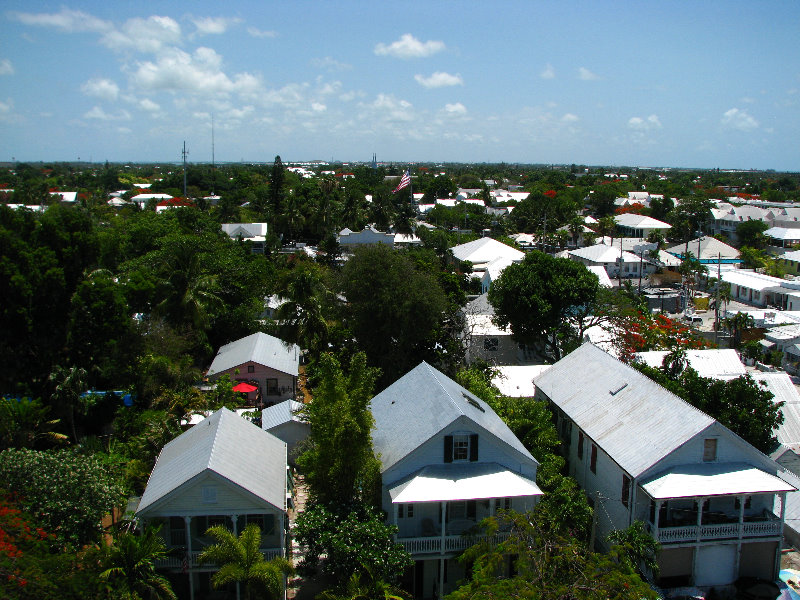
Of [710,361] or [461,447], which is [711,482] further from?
[710,361]

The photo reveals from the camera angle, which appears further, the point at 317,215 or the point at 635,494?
the point at 317,215

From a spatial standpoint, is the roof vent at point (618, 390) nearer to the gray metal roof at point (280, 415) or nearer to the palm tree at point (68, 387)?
the gray metal roof at point (280, 415)

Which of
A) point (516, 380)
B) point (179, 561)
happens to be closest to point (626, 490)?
point (516, 380)

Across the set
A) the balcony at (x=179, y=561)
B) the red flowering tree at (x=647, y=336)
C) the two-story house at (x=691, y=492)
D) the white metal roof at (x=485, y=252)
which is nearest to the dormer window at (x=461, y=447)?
the two-story house at (x=691, y=492)

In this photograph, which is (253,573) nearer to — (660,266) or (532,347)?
(532,347)

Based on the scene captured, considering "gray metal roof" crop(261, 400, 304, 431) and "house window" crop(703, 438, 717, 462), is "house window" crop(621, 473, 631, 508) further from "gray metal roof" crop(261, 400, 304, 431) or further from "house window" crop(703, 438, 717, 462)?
"gray metal roof" crop(261, 400, 304, 431)

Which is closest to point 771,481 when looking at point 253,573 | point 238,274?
point 253,573
